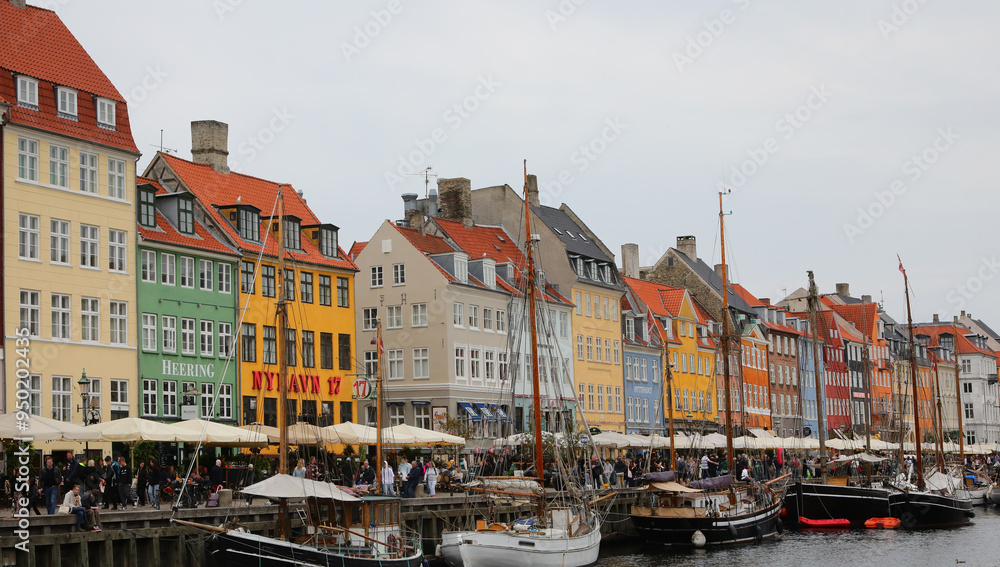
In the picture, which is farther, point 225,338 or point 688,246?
point 688,246

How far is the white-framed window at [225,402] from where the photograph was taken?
53656 mm

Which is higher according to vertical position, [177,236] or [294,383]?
[177,236]

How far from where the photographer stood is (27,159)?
45688mm

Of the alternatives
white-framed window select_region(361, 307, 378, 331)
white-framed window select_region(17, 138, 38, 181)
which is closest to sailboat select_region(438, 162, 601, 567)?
white-framed window select_region(17, 138, 38, 181)

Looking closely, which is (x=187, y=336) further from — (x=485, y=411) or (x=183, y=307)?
(x=485, y=411)

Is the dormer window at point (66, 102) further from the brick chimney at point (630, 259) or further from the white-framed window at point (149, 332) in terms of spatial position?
the brick chimney at point (630, 259)

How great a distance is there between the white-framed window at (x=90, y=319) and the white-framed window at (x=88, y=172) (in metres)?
4.09

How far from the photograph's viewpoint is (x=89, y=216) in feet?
159

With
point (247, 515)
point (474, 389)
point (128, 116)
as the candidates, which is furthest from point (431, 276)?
point (247, 515)

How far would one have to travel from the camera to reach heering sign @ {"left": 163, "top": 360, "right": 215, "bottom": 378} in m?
51.5

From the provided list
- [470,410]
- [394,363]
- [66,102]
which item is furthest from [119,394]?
[470,410]

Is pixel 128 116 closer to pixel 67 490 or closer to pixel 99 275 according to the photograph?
pixel 99 275

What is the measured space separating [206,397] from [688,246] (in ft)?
204

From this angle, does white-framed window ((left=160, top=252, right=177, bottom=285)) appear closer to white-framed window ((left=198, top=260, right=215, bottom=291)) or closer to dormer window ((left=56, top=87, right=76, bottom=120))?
white-framed window ((left=198, top=260, right=215, bottom=291))
